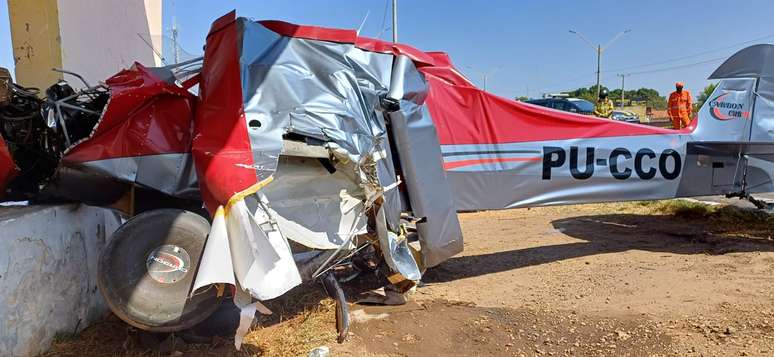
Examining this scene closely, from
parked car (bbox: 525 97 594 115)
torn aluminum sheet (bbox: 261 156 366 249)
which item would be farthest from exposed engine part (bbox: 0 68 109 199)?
parked car (bbox: 525 97 594 115)

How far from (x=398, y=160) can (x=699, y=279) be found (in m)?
3.13

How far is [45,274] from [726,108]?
723cm

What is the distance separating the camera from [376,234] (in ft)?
13.3

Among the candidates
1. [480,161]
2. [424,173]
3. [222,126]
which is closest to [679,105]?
[480,161]

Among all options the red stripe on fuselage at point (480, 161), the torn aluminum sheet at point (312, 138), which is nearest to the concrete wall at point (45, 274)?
the torn aluminum sheet at point (312, 138)

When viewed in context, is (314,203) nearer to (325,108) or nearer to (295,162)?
(295,162)

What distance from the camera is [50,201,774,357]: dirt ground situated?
368cm

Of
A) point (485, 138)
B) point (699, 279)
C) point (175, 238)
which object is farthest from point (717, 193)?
point (175, 238)

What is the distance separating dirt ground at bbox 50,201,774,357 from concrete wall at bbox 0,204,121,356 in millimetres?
186

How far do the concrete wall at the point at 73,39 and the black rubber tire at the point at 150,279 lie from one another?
8.91 ft

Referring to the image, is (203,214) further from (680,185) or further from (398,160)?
(680,185)

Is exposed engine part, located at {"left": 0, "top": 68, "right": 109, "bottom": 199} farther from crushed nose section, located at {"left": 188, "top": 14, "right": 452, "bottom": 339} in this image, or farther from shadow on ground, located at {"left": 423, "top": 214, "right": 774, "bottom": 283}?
shadow on ground, located at {"left": 423, "top": 214, "right": 774, "bottom": 283}

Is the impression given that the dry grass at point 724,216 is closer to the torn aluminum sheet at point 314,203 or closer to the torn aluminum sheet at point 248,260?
the torn aluminum sheet at point 314,203

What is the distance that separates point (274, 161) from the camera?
10.8ft
